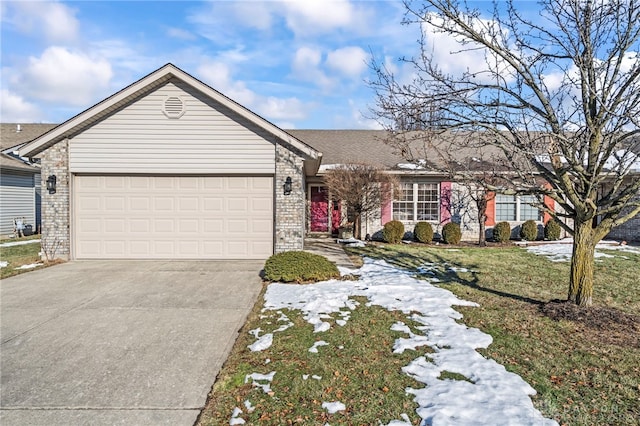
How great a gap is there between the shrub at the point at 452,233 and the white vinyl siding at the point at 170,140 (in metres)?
7.60

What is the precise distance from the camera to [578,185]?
19.7 ft

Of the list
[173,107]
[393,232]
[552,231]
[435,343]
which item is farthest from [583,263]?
[552,231]

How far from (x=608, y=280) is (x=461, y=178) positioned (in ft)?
15.5

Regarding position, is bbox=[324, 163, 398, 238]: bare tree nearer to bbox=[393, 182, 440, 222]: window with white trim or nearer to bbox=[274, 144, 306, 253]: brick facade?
bbox=[393, 182, 440, 222]: window with white trim

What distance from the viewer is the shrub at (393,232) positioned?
565 inches

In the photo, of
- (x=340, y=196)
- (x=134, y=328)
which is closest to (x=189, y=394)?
(x=134, y=328)

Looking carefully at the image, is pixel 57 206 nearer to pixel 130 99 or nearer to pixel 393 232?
pixel 130 99

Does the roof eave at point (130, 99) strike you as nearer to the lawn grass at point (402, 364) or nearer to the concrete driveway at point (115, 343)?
the concrete driveway at point (115, 343)

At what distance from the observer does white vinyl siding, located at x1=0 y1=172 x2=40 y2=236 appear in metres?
16.4

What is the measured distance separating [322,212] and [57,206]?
9.49m

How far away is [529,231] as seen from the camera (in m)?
15.1

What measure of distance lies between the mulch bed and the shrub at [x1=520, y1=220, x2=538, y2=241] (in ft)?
32.5

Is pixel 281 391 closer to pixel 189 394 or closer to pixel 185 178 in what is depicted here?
pixel 189 394

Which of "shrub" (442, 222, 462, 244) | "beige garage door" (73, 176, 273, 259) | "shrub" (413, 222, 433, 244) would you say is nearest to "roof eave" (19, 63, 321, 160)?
"beige garage door" (73, 176, 273, 259)
